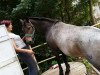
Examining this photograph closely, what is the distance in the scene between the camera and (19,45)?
17.4 ft

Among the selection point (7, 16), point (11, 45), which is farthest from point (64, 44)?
point (7, 16)

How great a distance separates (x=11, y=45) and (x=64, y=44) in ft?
5.91

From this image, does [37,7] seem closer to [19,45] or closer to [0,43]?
[19,45]

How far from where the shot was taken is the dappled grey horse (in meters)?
5.26

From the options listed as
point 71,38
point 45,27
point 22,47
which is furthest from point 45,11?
point 22,47

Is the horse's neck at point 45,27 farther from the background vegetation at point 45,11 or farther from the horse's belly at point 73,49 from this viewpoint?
the background vegetation at point 45,11

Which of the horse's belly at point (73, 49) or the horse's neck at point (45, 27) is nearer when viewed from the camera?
the horse's belly at point (73, 49)

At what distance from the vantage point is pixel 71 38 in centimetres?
577

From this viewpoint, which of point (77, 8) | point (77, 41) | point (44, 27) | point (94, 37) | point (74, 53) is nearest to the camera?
point (94, 37)

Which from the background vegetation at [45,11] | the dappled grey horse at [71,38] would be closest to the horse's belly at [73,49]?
the dappled grey horse at [71,38]

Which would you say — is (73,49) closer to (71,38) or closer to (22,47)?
(71,38)

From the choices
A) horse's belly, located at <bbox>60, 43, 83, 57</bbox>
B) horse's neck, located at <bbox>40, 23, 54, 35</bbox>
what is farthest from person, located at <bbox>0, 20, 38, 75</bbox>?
horse's neck, located at <bbox>40, 23, 54, 35</bbox>

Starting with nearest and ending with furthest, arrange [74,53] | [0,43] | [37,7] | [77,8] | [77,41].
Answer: [0,43], [77,41], [74,53], [37,7], [77,8]

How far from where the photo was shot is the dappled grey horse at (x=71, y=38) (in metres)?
5.26
